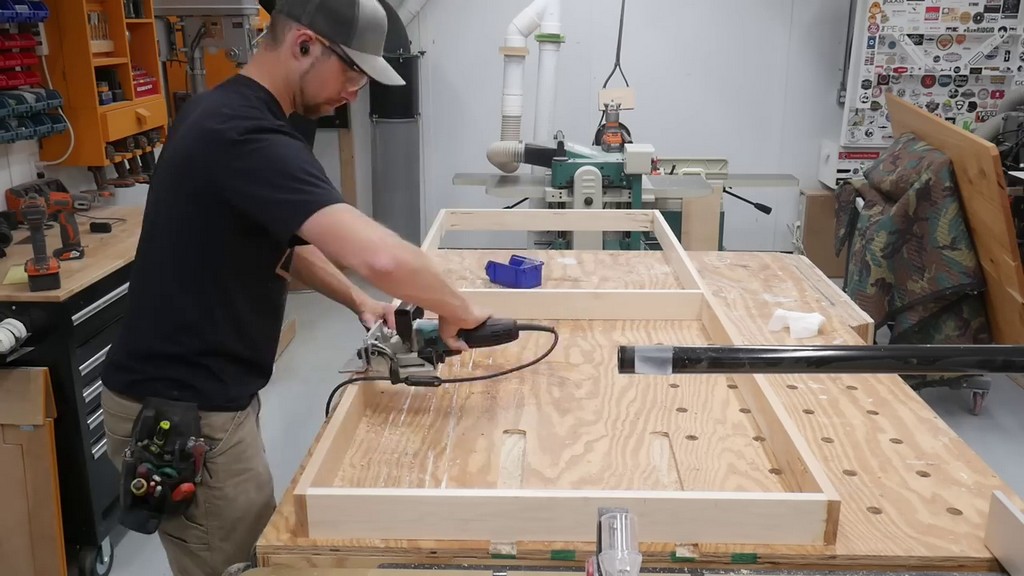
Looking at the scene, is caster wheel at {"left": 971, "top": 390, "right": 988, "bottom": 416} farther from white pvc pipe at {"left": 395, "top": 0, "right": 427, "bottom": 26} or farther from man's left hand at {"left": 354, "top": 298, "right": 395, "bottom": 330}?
white pvc pipe at {"left": 395, "top": 0, "right": 427, "bottom": 26}

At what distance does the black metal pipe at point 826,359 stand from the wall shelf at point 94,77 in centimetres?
256

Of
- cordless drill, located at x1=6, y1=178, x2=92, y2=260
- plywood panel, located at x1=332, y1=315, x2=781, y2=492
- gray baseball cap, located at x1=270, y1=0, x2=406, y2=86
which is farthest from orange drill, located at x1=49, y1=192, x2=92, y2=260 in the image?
gray baseball cap, located at x1=270, y1=0, x2=406, y2=86

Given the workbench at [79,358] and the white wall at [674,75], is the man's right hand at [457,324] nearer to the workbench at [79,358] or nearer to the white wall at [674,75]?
the workbench at [79,358]

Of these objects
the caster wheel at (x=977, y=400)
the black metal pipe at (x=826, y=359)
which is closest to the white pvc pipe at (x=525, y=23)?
the caster wheel at (x=977, y=400)

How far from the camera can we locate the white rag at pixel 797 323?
6.51ft

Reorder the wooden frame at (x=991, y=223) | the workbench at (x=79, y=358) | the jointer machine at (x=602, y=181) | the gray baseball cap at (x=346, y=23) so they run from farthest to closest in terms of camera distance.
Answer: the jointer machine at (x=602, y=181) < the wooden frame at (x=991, y=223) < the workbench at (x=79, y=358) < the gray baseball cap at (x=346, y=23)

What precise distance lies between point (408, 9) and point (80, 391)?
3.42 meters

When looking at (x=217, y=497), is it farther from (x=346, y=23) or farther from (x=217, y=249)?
(x=346, y=23)

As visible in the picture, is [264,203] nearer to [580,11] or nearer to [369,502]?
[369,502]

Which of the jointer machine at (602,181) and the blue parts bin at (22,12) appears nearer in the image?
the blue parts bin at (22,12)

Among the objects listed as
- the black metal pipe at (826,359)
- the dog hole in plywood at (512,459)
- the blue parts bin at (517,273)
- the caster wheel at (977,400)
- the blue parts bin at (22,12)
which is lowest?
the caster wheel at (977,400)

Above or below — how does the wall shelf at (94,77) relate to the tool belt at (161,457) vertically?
above

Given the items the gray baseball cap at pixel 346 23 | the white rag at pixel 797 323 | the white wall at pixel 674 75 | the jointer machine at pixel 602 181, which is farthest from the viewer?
the white wall at pixel 674 75

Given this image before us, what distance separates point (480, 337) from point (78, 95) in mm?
2066
